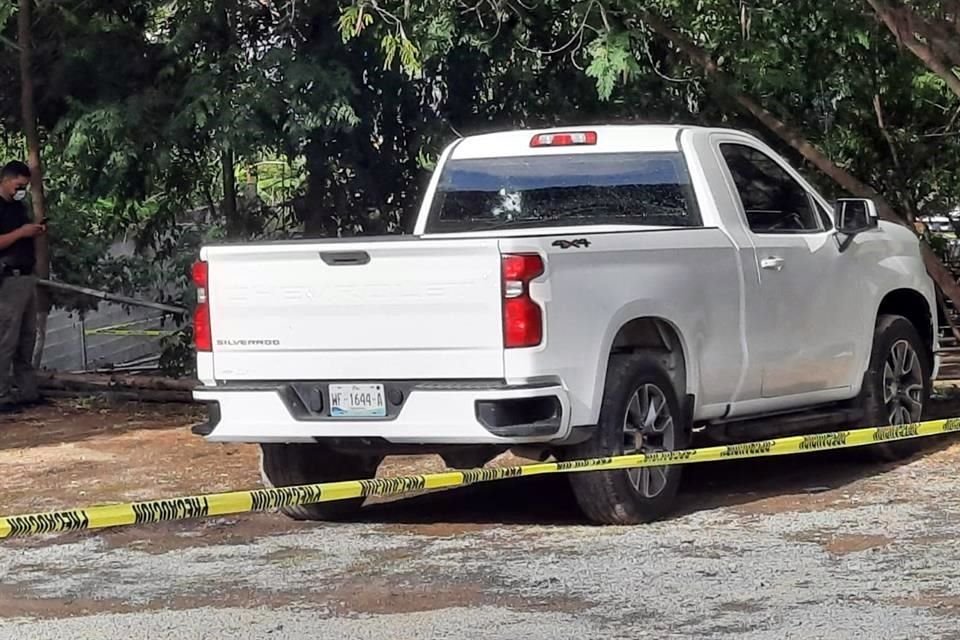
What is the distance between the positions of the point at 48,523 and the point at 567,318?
2597 millimetres

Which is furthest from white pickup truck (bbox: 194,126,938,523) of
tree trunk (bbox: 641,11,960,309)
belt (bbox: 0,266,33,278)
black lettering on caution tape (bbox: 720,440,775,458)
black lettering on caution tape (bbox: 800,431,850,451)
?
belt (bbox: 0,266,33,278)

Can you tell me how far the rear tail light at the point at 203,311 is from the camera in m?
8.03

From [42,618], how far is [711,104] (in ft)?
28.8

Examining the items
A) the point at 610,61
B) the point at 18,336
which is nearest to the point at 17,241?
the point at 18,336

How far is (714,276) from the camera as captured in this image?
27.6ft

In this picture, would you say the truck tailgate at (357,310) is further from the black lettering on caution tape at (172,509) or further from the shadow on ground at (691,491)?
the black lettering on caution tape at (172,509)

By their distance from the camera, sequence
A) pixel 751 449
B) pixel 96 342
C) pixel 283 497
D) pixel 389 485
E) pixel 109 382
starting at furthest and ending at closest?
pixel 96 342, pixel 109 382, pixel 751 449, pixel 389 485, pixel 283 497

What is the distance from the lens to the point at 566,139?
9.09m

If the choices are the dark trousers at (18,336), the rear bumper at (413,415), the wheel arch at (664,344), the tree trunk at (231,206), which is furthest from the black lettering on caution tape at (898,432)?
the dark trousers at (18,336)

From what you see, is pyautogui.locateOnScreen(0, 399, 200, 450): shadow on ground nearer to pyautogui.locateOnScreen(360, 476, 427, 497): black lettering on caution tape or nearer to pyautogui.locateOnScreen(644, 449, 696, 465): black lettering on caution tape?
pyautogui.locateOnScreen(360, 476, 427, 497): black lettering on caution tape

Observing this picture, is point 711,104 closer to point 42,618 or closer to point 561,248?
point 561,248

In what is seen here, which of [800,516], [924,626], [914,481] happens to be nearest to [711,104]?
[914,481]

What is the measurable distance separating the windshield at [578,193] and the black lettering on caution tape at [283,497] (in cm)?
264

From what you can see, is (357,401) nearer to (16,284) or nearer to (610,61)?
(610,61)
